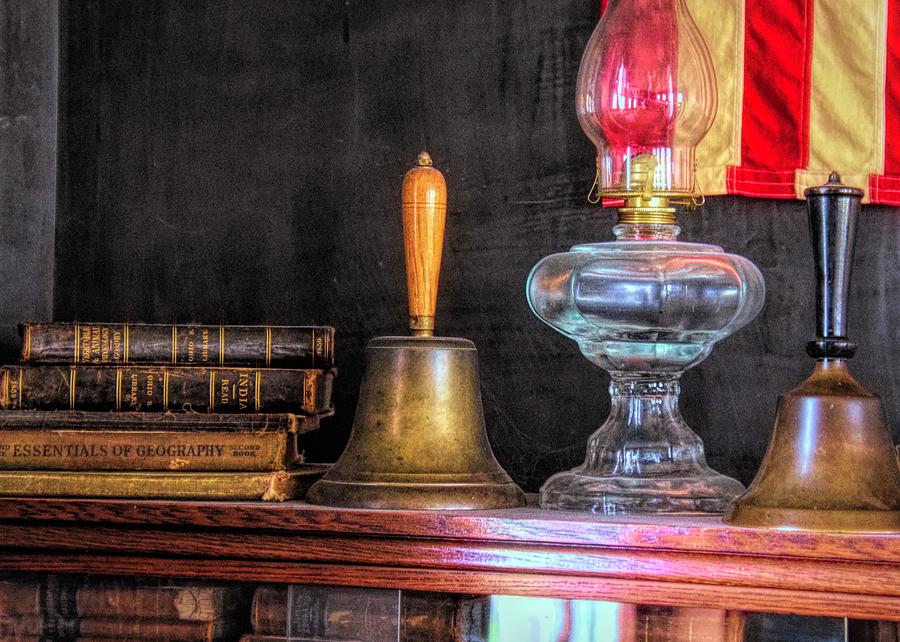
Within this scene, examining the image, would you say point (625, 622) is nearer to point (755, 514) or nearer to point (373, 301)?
point (755, 514)

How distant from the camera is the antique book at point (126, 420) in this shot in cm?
124

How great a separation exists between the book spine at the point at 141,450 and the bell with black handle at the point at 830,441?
0.47 meters

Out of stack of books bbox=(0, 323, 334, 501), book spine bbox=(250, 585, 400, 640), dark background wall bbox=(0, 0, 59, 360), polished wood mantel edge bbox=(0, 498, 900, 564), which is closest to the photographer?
Result: polished wood mantel edge bbox=(0, 498, 900, 564)

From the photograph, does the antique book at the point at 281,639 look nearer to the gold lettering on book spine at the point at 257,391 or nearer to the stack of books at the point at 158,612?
the stack of books at the point at 158,612

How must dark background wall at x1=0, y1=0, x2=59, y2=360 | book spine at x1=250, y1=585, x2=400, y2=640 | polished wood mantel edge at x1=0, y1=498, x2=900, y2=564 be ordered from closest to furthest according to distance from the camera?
polished wood mantel edge at x1=0, y1=498, x2=900, y2=564, book spine at x1=250, y1=585, x2=400, y2=640, dark background wall at x1=0, y1=0, x2=59, y2=360

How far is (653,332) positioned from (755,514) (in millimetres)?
201

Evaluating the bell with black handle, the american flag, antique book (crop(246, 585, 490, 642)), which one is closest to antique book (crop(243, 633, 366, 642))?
antique book (crop(246, 585, 490, 642))

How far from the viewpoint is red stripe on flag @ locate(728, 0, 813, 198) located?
141 centimetres

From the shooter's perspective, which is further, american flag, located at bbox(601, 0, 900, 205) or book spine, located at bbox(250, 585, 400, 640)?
american flag, located at bbox(601, 0, 900, 205)

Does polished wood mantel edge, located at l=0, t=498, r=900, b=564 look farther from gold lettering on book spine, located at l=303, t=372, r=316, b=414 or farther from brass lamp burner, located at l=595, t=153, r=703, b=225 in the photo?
brass lamp burner, located at l=595, t=153, r=703, b=225

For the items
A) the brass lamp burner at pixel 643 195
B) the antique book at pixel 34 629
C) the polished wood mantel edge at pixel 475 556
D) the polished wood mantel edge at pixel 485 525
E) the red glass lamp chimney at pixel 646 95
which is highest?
the red glass lamp chimney at pixel 646 95

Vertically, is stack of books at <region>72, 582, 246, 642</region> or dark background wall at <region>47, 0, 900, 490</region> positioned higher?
dark background wall at <region>47, 0, 900, 490</region>

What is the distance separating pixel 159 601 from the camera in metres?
1.17

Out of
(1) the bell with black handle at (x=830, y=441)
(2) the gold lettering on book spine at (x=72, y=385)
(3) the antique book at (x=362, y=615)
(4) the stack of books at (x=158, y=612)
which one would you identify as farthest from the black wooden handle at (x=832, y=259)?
(2) the gold lettering on book spine at (x=72, y=385)
